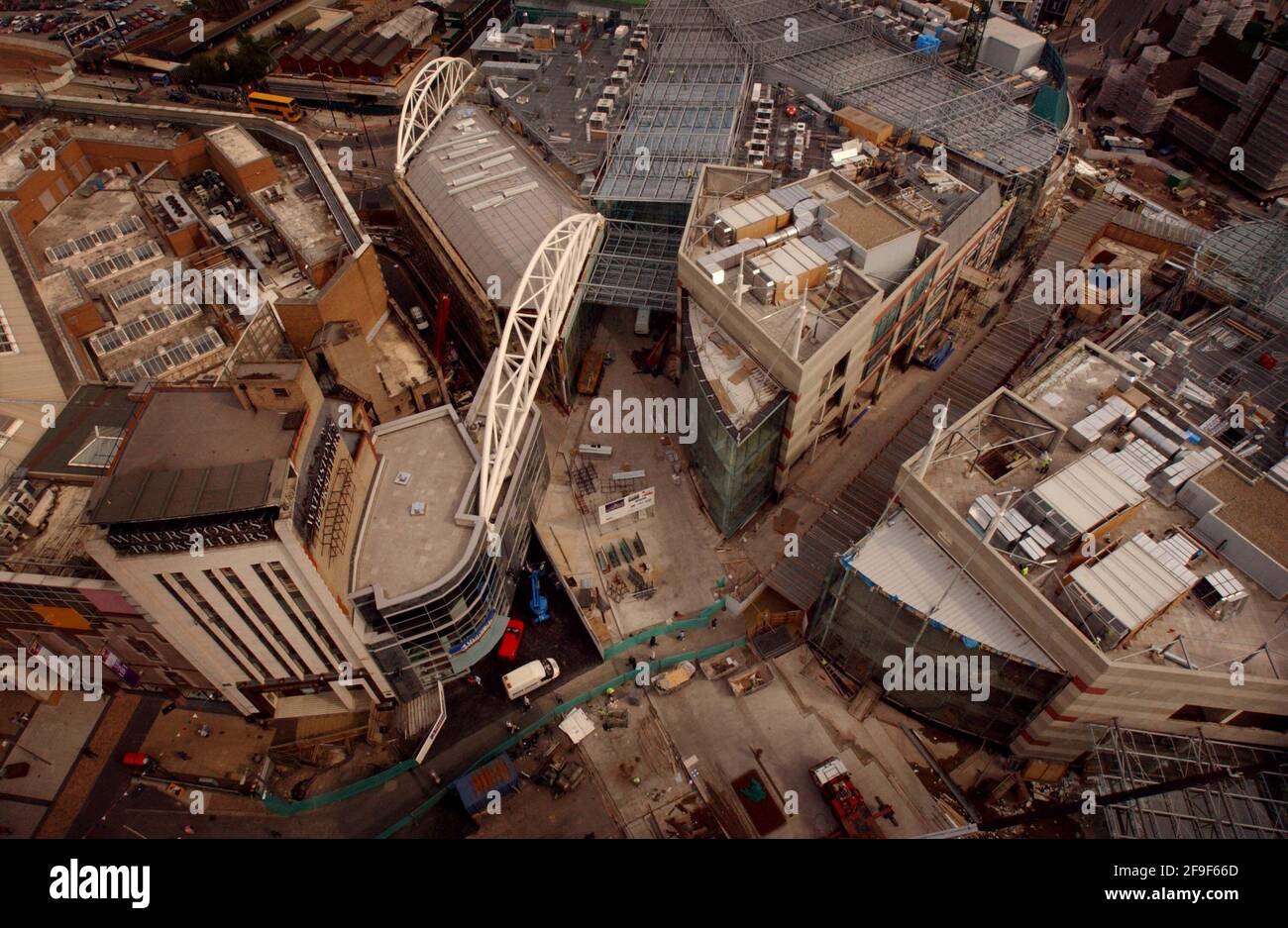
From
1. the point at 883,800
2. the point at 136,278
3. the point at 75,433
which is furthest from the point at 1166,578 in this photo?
the point at 136,278

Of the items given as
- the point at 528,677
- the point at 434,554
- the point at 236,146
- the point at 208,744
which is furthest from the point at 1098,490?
the point at 236,146

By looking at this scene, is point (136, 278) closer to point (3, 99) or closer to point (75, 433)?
point (75, 433)

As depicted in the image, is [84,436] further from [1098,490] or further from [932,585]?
[1098,490]

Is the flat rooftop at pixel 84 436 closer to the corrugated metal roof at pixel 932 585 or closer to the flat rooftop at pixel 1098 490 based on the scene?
the corrugated metal roof at pixel 932 585

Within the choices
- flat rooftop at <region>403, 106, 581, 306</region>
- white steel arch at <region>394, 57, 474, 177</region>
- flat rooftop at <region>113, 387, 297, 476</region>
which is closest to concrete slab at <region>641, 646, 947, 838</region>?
flat rooftop at <region>113, 387, 297, 476</region>

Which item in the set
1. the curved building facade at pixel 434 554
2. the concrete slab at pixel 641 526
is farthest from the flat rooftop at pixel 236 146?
the concrete slab at pixel 641 526

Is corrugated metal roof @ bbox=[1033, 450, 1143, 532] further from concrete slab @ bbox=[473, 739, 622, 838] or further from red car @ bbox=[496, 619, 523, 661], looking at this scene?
red car @ bbox=[496, 619, 523, 661]
